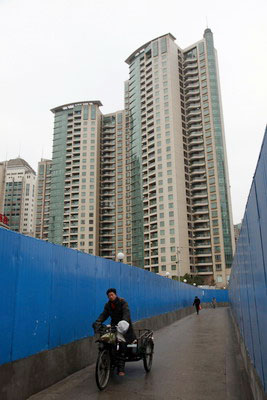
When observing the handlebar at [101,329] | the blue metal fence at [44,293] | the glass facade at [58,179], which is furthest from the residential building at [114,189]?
the handlebar at [101,329]

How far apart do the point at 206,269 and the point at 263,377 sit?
90313 mm

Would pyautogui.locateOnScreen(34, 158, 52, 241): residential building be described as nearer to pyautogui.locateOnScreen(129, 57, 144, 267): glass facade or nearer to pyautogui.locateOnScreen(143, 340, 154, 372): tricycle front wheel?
pyautogui.locateOnScreen(129, 57, 144, 267): glass facade

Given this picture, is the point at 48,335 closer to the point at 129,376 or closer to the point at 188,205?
the point at 129,376

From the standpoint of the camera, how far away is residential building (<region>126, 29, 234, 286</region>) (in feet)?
299

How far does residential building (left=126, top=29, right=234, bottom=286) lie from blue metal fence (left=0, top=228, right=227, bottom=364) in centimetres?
7829

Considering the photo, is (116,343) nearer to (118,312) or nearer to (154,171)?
(118,312)

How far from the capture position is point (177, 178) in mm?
94938

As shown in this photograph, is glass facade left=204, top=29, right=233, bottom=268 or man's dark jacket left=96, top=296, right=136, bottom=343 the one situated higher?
glass facade left=204, top=29, right=233, bottom=268

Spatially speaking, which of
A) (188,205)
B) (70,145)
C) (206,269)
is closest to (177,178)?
(188,205)

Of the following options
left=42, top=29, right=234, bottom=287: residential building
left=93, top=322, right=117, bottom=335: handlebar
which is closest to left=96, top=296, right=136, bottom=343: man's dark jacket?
left=93, top=322, right=117, bottom=335: handlebar

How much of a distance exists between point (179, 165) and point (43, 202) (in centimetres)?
6039

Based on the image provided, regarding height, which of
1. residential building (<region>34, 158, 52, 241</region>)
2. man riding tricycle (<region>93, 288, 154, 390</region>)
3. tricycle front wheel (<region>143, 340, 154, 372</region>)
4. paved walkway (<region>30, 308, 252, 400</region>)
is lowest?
paved walkway (<region>30, 308, 252, 400</region>)

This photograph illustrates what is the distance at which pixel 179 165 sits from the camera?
319 feet

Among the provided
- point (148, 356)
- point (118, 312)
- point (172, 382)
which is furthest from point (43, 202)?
point (172, 382)
